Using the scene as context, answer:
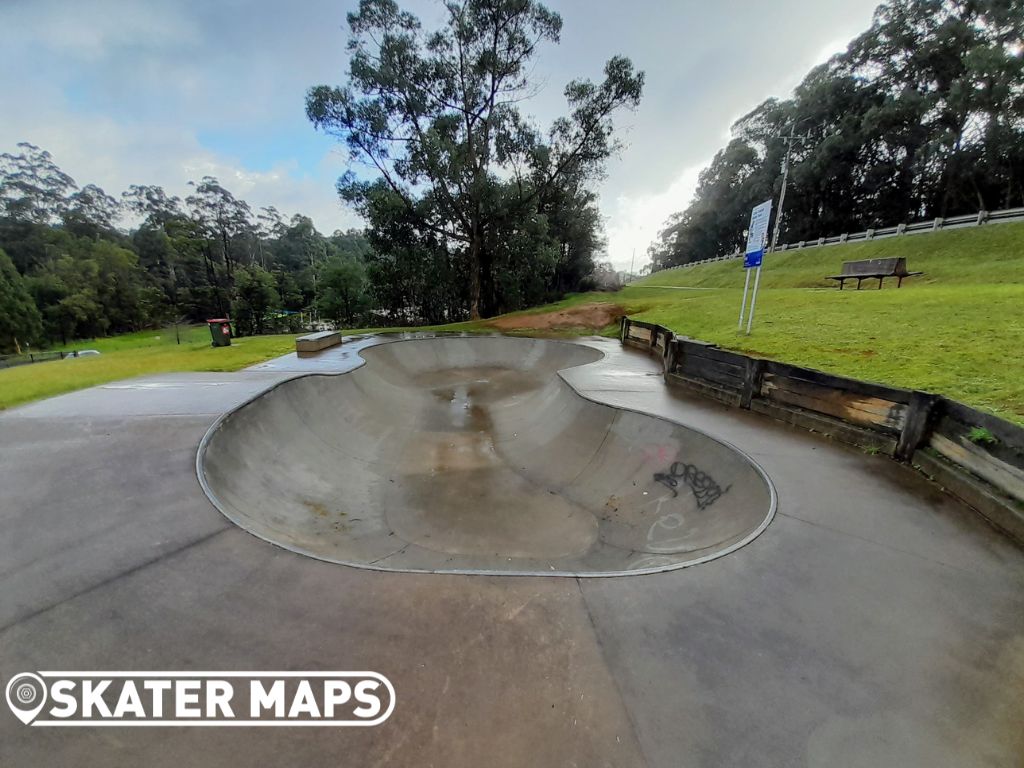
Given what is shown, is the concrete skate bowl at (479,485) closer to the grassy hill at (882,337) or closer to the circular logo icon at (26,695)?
the circular logo icon at (26,695)

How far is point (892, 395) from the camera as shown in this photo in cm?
463

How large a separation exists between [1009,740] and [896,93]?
1987 inches

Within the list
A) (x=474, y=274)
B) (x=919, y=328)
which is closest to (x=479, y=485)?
(x=919, y=328)

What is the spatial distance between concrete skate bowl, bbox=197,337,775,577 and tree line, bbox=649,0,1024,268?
3919cm

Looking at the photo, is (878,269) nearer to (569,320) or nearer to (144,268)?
(569,320)

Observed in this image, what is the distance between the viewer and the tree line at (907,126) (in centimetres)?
2683

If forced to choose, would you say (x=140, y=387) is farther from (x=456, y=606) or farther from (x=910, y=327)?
(x=910, y=327)

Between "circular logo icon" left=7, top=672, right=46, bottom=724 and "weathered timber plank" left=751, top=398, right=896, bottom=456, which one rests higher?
"weathered timber plank" left=751, top=398, right=896, bottom=456

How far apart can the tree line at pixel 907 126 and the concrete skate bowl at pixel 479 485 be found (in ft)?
129

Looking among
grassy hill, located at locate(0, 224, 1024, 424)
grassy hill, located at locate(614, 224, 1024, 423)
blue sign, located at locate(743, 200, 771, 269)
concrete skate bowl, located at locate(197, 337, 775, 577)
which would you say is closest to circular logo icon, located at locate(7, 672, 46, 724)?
concrete skate bowl, located at locate(197, 337, 775, 577)

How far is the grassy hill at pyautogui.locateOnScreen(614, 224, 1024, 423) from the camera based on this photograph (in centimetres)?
517

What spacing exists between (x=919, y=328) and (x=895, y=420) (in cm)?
471

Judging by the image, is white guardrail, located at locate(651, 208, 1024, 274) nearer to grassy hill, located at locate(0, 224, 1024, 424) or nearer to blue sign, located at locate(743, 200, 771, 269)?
grassy hill, located at locate(0, 224, 1024, 424)

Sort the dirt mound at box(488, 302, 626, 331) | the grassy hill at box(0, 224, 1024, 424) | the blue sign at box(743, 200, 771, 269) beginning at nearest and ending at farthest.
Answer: the grassy hill at box(0, 224, 1024, 424) → the blue sign at box(743, 200, 771, 269) → the dirt mound at box(488, 302, 626, 331)
